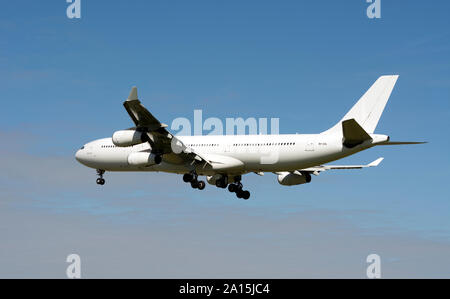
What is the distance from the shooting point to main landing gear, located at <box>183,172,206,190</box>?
50.3 meters

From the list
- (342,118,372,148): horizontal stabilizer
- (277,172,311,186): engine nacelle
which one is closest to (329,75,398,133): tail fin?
(342,118,372,148): horizontal stabilizer

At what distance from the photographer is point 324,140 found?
46656mm

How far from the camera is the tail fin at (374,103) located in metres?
46.8

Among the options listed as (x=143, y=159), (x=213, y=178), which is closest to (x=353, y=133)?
(x=213, y=178)

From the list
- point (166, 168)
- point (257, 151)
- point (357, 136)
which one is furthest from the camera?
point (166, 168)

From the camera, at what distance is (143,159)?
49.5m

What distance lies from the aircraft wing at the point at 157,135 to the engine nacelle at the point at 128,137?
39 cm

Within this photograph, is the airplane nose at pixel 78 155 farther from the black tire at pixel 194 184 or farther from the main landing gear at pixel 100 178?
the black tire at pixel 194 184

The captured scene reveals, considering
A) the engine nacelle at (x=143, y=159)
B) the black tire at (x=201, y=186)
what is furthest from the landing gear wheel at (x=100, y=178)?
the black tire at (x=201, y=186)

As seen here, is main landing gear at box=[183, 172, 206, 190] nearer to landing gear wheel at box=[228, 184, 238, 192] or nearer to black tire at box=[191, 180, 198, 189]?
black tire at box=[191, 180, 198, 189]

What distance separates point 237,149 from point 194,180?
371cm
